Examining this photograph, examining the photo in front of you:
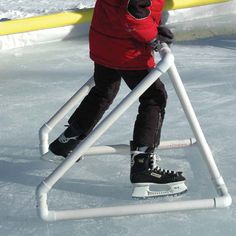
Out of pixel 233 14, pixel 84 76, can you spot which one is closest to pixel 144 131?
pixel 84 76

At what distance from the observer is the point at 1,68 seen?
292cm

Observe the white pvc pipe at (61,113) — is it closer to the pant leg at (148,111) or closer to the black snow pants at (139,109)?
the black snow pants at (139,109)

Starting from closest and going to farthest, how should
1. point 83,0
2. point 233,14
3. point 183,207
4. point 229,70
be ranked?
1. point 183,207
2. point 229,70
3. point 233,14
4. point 83,0

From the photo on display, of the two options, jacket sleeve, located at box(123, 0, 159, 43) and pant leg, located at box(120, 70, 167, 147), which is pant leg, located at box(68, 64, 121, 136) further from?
jacket sleeve, located at box(123, 0, 159, 43)

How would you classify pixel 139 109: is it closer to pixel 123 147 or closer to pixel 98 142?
pixel 123 147

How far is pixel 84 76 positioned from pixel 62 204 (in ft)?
3.88

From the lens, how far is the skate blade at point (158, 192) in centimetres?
164

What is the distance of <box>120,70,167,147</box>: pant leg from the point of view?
1.63 metres

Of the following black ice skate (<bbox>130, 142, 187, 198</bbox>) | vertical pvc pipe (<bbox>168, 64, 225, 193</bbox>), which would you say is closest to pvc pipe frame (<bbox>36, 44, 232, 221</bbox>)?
vertical pvc pipe (<bbox>168, 64, 225, 193</bbox>)

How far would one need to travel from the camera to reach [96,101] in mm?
1790

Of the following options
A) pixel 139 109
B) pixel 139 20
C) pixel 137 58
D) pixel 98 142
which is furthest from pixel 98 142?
pixel 139 20

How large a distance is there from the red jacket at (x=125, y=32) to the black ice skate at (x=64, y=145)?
259 mm

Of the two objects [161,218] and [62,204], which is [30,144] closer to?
[62,204]

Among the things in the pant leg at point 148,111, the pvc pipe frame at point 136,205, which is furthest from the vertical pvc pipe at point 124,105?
the pant leg at point 148,111
